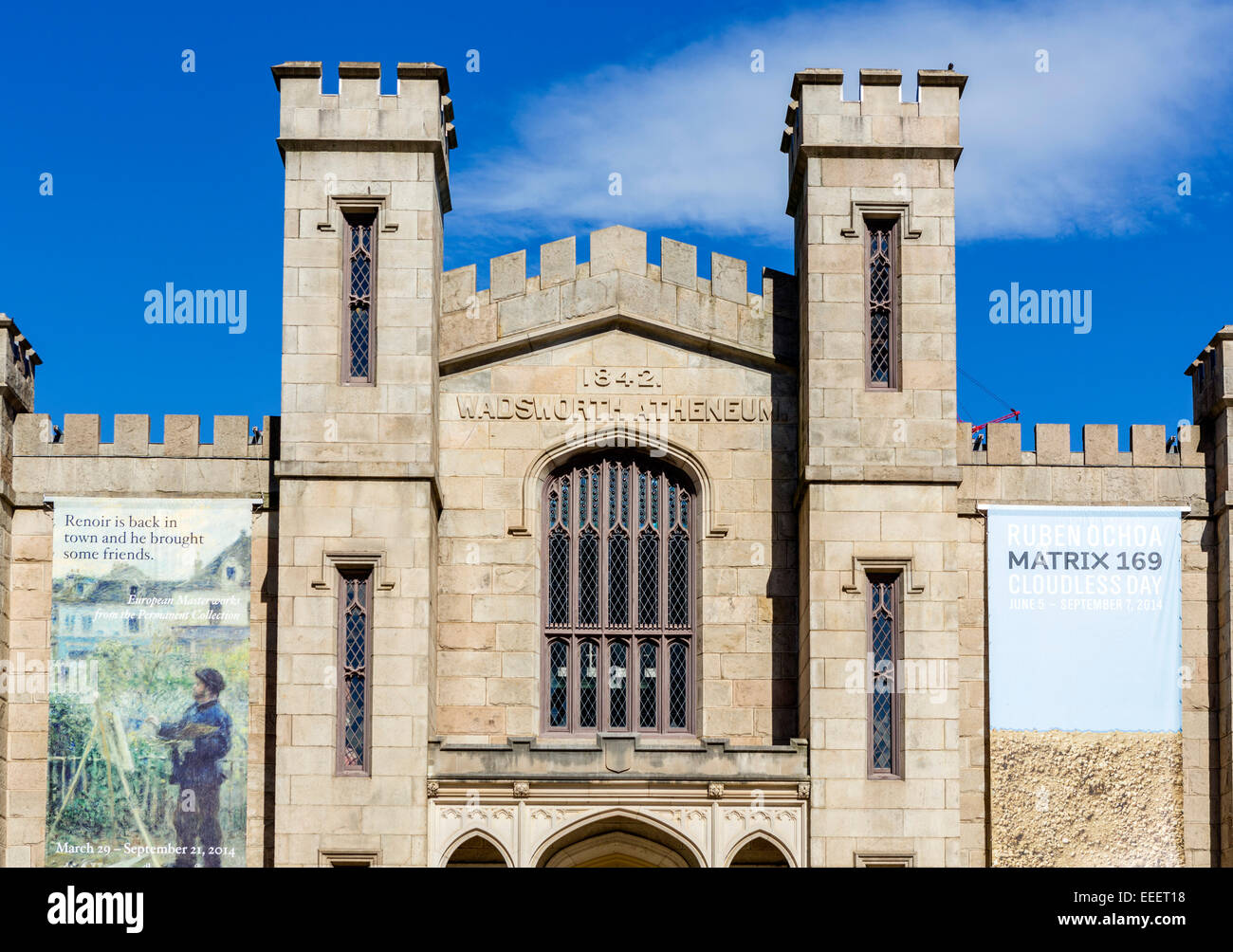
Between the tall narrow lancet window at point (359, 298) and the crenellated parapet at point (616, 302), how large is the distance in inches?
48.3

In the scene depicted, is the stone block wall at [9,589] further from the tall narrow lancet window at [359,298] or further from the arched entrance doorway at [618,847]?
the arched entrance doorway at [618,847]

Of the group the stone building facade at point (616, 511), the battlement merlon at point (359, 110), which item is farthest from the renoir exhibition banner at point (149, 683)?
the battlement merlon at point (359, 110)

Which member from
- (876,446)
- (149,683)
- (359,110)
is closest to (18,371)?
(149,683)

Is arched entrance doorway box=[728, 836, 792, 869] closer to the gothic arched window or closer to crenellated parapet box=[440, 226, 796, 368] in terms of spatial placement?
the gothic arched window

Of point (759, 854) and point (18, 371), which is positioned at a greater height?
point (18, 371)

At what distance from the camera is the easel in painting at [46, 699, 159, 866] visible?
29094mm

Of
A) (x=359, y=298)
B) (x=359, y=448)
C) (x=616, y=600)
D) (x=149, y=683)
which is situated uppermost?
(x=359, y=298)

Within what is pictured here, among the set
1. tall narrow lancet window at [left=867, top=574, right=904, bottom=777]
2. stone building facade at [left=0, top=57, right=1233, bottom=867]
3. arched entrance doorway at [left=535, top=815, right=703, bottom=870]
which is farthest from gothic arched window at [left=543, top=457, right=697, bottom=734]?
tall narrow lancet window at [left=867, top=574, right=904, bottom=777]

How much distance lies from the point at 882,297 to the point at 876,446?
2300 mm

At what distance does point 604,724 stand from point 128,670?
21.5 ft

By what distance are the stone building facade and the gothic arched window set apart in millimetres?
43

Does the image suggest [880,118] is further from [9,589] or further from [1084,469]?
[9,589]

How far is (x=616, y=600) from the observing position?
30453mm

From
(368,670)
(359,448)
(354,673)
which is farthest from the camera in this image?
(359,448)
